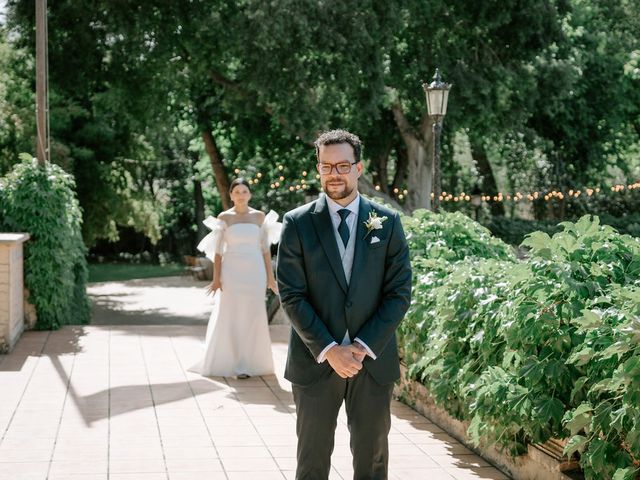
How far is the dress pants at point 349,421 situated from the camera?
4078mm

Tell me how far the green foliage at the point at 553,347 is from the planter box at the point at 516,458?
131 millimetres

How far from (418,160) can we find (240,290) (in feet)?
47.0

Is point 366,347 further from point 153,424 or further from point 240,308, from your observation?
point 240,308

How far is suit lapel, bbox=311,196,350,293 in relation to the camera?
4.05 m

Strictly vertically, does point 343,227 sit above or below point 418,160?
below

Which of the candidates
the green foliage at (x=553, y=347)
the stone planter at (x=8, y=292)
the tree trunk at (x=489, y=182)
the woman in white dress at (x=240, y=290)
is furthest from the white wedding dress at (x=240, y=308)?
the tree trunk at (x=489, y=182)

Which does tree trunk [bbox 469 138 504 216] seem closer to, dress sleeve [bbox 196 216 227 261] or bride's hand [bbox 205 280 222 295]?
dress sleeve [bbox 196 216 227 261]

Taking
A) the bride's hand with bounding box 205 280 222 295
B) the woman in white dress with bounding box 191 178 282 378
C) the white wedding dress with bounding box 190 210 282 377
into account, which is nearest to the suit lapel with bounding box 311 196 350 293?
the woman in white dress with bounding box 191 178 282 378

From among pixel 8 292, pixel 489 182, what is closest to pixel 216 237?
pixel 8 292

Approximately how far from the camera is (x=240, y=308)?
9320 millimetres

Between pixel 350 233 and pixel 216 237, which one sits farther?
pixel 216 237

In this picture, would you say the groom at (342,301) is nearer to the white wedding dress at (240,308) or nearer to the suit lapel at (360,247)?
the suit lapel at (360,247)

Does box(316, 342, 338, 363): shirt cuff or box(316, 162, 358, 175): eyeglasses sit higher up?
box(316, 162, 358, 175): eyeglasses

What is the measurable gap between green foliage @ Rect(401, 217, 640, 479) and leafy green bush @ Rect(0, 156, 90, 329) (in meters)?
6.71
